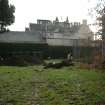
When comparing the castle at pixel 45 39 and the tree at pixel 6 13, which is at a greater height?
the tree at pixel 6 13

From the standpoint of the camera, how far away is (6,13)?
130 ft

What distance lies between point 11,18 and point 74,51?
11.9 meters

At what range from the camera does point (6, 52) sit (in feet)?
118

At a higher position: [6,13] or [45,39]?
[6,13]

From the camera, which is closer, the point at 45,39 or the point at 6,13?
the point at 6,13

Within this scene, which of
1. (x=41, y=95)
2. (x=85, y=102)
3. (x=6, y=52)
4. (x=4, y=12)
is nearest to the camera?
(x=85, y=102)

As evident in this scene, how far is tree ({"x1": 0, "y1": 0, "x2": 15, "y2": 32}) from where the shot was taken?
38188 millimetres

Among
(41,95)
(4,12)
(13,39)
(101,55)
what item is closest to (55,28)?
(13,39)

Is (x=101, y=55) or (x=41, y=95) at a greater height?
(x=101, y=55)

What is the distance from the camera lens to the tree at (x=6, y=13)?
38.2 meters

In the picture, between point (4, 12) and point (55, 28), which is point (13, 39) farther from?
point (55, 28)

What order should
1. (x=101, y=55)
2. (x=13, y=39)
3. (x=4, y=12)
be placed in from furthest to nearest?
(x=13, y=39) → (x=4, y=12) → (x=101, y=55)

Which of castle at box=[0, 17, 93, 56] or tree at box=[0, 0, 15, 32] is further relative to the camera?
tree at box=[0, 0, 15, 32]

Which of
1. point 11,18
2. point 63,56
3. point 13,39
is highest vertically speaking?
point 11,18
